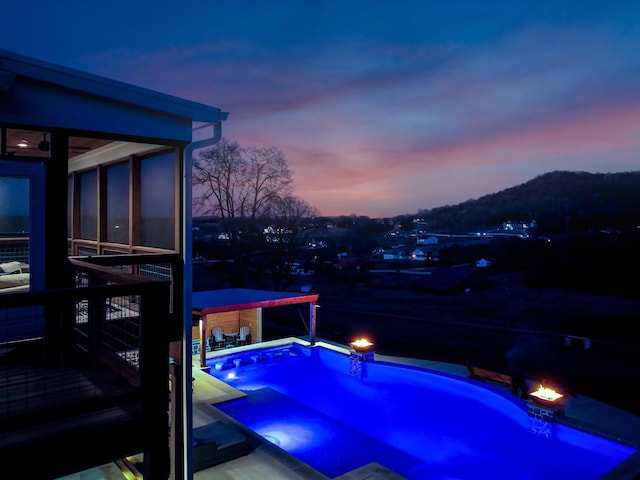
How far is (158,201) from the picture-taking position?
6.45 metres

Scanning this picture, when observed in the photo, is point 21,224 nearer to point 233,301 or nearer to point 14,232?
point 14,232

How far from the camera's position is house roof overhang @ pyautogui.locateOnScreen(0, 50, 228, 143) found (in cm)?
436

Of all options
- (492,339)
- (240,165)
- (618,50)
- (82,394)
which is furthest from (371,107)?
(82,394)

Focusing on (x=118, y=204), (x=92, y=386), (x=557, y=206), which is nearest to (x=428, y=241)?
(x=557, y=206)

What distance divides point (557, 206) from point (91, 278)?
47.2 metres

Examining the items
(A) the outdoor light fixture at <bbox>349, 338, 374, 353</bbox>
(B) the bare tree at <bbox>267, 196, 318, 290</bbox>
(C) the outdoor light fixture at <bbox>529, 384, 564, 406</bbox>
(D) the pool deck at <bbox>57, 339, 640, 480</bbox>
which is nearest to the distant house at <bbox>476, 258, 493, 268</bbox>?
(B) the bare tree at <bbox>267, 196, 318, 290</bbox>

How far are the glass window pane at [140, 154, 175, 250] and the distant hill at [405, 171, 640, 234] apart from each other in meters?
42.4

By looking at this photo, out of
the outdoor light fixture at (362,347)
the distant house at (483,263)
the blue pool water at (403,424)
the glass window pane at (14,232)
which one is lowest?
the blue pool water at (403,424)

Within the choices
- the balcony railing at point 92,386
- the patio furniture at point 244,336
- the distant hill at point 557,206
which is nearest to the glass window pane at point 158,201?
the balcony railing at point 92,386

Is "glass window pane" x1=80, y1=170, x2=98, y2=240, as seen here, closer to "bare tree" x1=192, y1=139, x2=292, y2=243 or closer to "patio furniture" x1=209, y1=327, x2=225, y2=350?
"patio furniture" x1=209, y1=327, x2=225, y2=350

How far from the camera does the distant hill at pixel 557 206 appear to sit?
4122 cm

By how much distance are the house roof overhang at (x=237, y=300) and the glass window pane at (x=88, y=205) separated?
5.19 metres

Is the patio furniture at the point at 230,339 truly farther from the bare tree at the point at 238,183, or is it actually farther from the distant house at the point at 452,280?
the distant house at the point at 452,280

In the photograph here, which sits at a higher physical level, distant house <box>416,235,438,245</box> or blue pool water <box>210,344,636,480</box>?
distant house <box>416,235,438,245</box>
